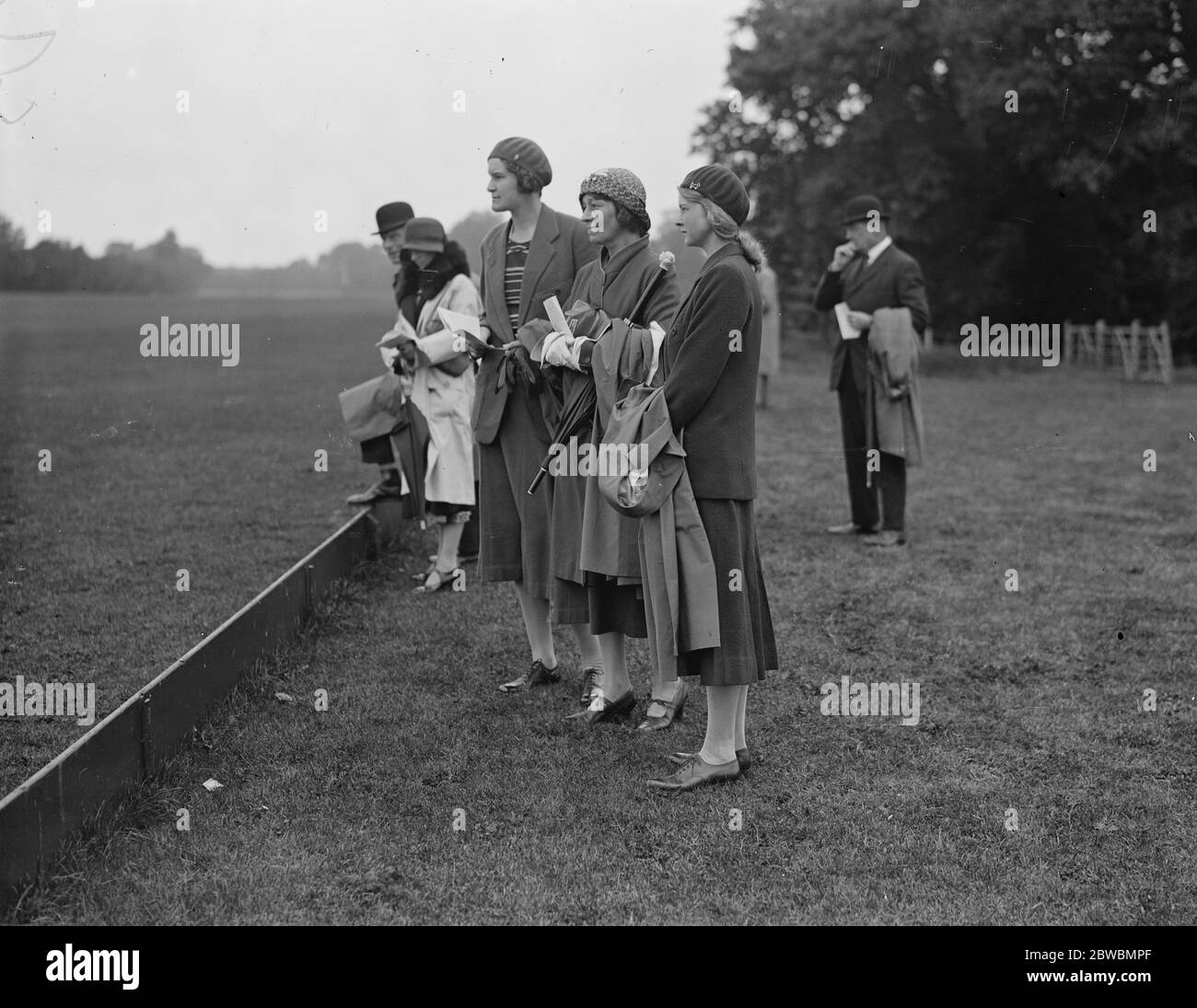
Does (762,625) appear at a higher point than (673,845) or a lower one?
higher

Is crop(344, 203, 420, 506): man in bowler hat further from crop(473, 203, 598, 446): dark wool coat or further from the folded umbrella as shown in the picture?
the folded umbrella

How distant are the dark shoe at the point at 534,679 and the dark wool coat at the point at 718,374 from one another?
178 centimetres

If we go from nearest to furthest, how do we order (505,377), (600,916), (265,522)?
(600,916)
(505,377)
(265,522)

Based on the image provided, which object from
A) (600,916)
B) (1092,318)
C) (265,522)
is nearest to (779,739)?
(600,916)

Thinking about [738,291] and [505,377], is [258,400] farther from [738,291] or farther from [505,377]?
[738,291]

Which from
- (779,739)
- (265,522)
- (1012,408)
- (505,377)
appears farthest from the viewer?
(1012,408)

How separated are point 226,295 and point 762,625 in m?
18.0

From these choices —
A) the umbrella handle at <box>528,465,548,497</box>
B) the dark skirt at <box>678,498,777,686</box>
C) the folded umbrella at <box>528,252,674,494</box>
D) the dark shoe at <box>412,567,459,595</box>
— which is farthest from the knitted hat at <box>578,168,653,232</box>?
the dark shoe at <box>412,567,459,595</box>

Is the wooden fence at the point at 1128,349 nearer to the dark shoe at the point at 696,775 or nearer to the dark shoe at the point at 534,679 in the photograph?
the dark shoe at the point at 534,679

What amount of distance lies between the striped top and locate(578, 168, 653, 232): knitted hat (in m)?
0.86

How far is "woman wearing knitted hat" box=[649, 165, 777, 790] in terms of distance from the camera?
518cm

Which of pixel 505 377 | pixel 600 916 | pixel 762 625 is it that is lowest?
pixel 600 916

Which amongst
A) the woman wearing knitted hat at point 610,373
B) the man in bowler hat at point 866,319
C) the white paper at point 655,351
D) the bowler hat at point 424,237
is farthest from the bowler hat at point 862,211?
the white paper at point 655,351

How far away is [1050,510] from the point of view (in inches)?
454
